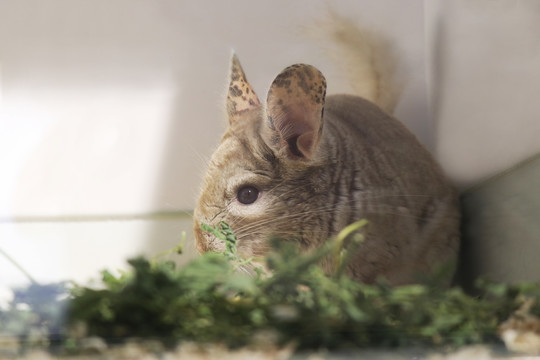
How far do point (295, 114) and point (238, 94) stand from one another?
0.20 m

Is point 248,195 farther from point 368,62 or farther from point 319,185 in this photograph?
point 368,62

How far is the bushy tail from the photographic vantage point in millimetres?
1144

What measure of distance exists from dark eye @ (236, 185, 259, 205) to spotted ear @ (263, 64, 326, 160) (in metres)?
0.09

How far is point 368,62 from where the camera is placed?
3.85 ft

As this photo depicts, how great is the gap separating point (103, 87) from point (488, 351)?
35.9 inches

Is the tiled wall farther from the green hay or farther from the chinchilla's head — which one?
the green hay

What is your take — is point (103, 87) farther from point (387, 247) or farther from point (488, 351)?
point (488, 351)

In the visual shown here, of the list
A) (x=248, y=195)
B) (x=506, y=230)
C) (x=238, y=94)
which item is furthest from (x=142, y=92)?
(x=506, y=230)

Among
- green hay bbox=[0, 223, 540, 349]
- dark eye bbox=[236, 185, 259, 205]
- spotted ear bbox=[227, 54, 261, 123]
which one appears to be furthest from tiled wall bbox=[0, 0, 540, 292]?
green hay bbox=[0, 223, 540, 349]

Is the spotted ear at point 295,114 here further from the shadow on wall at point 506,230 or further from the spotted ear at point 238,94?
the shadow on wall at point 506,230

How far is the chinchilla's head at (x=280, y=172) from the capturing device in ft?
3.12

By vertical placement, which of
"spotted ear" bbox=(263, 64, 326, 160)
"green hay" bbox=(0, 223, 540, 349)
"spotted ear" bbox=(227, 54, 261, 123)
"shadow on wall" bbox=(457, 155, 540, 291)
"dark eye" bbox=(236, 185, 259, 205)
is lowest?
"green hay" bbox=(0, 223, 540, 349)

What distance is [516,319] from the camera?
0.51 metres

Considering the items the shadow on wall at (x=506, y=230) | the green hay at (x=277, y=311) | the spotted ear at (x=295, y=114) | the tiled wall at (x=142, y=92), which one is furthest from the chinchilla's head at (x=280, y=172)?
the green hay at (x=277, y=311)
